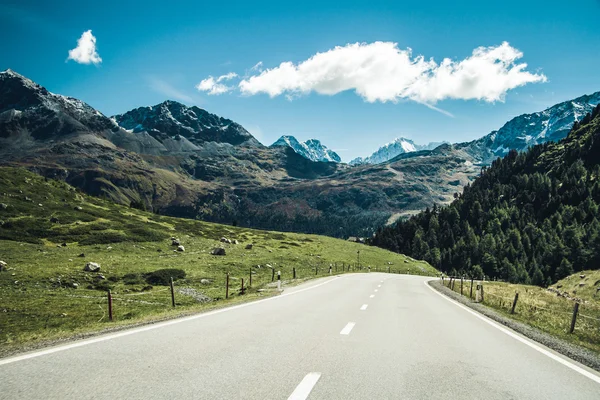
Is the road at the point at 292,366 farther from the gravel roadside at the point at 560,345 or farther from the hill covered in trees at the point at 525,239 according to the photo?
the hill covered in trees at the point at 525,239

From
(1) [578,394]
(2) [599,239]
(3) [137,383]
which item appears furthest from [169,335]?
(2) [599,239]

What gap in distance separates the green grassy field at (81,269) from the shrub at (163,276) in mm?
474

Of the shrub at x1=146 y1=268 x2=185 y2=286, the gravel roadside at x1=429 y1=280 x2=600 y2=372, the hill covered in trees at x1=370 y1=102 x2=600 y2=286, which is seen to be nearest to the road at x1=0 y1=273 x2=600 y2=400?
the gravel roadside at x1=429 y1=280 x2=600 y2=372

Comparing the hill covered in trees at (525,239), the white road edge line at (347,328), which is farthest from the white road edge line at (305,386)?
the hill covered in trees at (525,239)

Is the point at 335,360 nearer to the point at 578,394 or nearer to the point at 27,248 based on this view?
the point at 578,394

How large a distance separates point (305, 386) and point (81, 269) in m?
29.8

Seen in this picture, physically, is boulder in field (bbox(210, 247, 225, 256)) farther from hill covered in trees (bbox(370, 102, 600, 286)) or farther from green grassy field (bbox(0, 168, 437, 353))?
hill covered in trees (bbox(370, 102, 600, 286))

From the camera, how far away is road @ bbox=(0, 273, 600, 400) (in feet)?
19.8

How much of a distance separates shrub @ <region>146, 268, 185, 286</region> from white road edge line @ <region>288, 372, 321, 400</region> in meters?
24.5

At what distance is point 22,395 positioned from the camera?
17.8 feet

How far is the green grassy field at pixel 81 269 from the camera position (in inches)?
620

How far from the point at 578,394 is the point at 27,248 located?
4604 cm

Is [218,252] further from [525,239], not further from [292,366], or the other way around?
[525,239]

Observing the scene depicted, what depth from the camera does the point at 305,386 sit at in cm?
627
